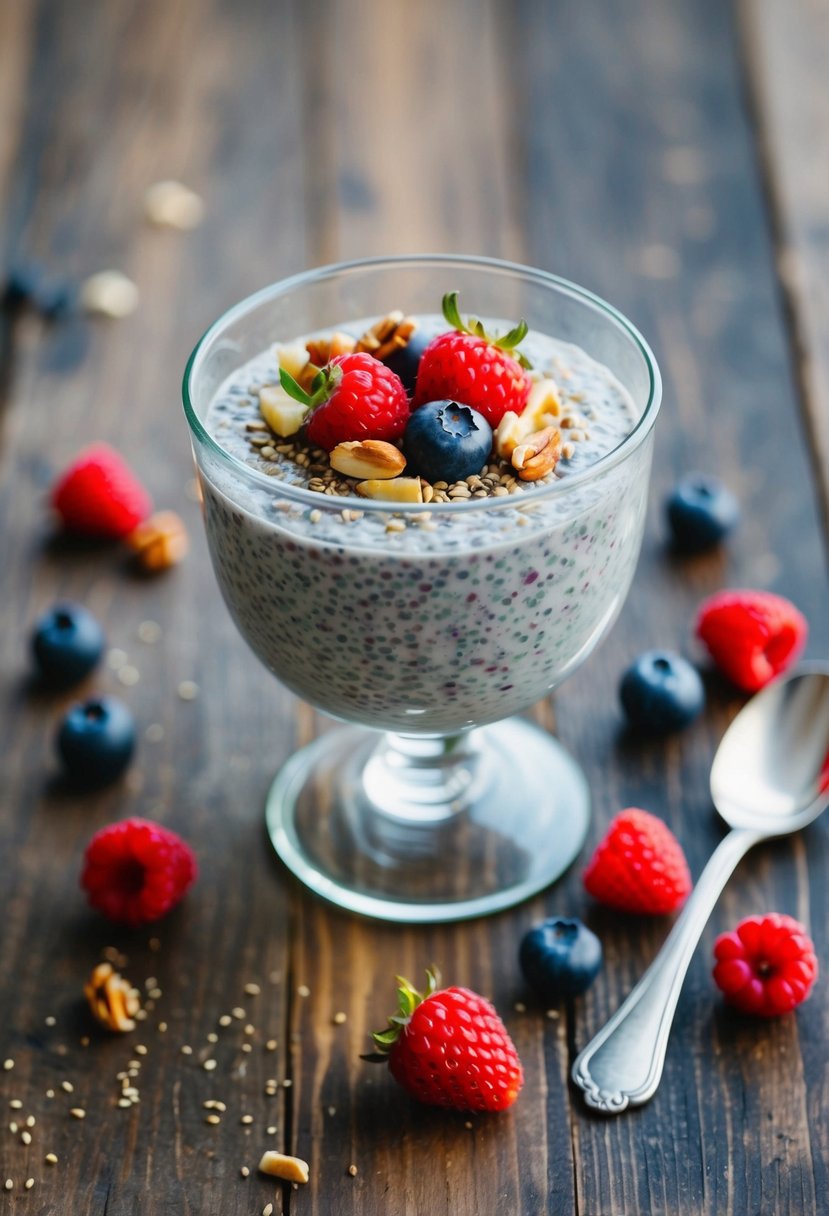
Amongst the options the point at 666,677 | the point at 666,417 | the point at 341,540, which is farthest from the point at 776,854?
the point at 666,417

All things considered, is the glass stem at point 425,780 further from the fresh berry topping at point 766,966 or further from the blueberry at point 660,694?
the fresh berry topping at point 766,966

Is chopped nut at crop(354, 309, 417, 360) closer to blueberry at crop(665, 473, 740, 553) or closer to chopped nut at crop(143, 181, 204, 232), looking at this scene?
blueberry at crop(665, 473, 740, 553)

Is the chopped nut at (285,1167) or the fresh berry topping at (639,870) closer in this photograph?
the chopped nut at (285,1167)

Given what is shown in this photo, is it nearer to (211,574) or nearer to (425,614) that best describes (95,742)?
(211,574)

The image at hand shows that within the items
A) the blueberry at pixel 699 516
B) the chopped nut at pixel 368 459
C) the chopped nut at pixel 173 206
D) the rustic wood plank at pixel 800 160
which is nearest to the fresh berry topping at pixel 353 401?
the chopped nut at pixel 368 459

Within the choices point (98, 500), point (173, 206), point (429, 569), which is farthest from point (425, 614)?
point (173, 206)

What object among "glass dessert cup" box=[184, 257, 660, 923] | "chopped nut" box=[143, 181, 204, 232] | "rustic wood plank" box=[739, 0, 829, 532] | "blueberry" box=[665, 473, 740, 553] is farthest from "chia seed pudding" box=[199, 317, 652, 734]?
"chopped nut" box=[143, 181, 204, 232]

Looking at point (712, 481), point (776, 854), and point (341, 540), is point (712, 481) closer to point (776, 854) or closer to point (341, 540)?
point (776, 854)
